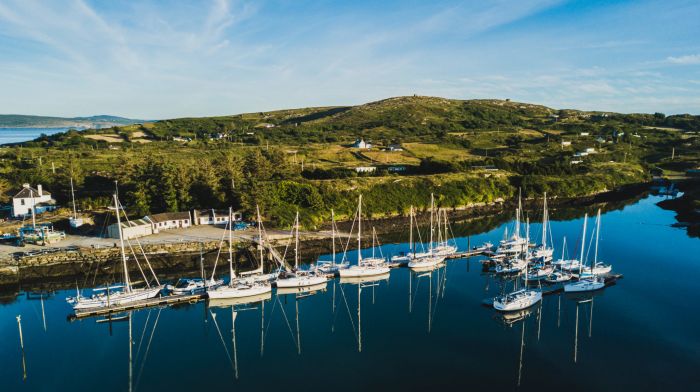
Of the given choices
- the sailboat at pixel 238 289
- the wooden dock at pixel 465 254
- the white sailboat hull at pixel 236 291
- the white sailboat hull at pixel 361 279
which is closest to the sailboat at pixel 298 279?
the sailboat at pixel 238 289

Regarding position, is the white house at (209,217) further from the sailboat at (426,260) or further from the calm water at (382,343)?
the sailboat at (426,260)

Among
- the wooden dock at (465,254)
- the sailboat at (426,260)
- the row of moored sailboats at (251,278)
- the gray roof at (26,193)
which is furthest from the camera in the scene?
the gray roof at (26,193)

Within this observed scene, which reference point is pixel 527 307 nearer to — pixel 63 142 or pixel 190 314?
pixel 190 314

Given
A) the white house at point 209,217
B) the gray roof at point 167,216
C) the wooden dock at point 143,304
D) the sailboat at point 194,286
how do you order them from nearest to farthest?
1. the wooden dock at point 143,304
2. the sailboat at point 194,286
3. the gray roof at point 167,216
4. the white house at point 209,217

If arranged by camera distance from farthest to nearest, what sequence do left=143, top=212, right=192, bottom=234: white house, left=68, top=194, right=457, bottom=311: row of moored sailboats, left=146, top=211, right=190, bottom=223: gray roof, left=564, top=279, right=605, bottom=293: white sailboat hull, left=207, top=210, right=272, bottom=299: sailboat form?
left=146, top=211, right=190, bottom=223: gray roof, left=143, top=212, right=192, bottom=234: white house, left=564, top=279, right=605, bottom=293: white sailboat hull, left=207, top=210, right=272, bottom=299: sailboat, left=68, top=194, right=457, bottom=311: row of moored sailboats

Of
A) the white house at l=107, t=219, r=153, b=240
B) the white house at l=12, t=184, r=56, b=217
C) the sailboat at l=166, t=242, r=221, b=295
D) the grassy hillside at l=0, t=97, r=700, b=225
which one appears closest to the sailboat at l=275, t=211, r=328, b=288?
the sailboat at l=166, t=242, r=221, b=295

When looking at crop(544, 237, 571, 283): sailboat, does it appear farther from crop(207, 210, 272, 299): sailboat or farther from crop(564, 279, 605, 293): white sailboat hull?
crop(207, 210, 272, 299): sailboat

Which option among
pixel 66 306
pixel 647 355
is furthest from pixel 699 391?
pixel 66 306

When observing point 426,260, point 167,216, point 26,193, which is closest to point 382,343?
point 426,260
